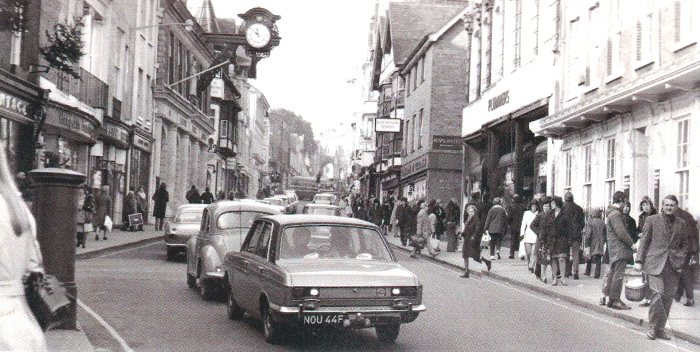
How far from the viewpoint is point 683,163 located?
1747cm

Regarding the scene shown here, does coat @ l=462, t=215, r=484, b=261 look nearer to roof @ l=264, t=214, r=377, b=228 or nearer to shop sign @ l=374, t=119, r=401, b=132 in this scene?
roof @ l=264, t=214, r=377, b=228

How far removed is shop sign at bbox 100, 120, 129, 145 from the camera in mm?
31953

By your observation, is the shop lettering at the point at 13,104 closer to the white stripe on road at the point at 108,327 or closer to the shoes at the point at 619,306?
the white stripe on road at the point at 108,327

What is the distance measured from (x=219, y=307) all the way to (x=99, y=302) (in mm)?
1695

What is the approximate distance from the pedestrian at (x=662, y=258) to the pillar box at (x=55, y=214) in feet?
A: 21.4

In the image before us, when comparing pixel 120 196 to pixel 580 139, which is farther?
pixel 120 196

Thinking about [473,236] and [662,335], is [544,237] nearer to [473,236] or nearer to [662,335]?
[473,236]

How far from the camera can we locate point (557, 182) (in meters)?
26.0

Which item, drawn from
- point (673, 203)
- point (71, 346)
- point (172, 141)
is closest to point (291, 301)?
point (71, 346)

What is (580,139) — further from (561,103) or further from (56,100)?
(56,100)

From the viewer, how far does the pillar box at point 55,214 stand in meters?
9.28

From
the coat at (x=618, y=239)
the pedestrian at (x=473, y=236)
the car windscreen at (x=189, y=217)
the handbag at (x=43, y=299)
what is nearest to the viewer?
the handbag at (x=43, y=299)

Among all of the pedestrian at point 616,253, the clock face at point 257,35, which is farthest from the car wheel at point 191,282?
the clock face at point 257,35

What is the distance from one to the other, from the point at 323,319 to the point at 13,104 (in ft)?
52.4
